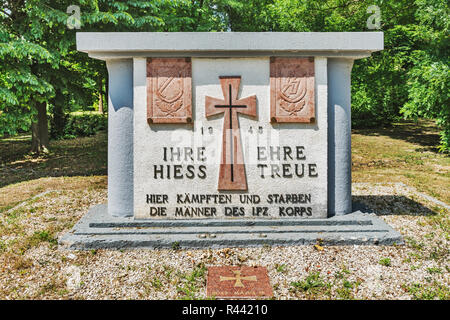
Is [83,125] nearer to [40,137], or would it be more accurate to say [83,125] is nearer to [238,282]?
[40,137]

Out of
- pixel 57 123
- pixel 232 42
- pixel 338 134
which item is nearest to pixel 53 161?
pixel 57 123

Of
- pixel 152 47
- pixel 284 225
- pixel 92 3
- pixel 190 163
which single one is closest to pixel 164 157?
pixel 190 163

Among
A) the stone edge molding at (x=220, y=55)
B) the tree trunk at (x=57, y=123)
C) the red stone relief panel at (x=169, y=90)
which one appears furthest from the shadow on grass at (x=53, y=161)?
the red stone relief panel at (x=169, y=90)

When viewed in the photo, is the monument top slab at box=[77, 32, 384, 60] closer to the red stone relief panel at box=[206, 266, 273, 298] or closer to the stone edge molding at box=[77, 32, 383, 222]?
the stone edge molding at box=[77, 32, 383, 222]

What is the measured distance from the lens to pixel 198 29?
14008mm

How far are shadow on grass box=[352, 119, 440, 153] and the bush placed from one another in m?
15.2

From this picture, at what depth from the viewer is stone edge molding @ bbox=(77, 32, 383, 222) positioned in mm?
4930

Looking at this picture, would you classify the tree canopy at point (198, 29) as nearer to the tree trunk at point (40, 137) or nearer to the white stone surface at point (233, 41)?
the tree trunk at point (40, 137)

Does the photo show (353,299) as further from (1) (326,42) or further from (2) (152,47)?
(2) (152,47)

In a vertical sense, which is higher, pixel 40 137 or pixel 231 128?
pixel 40 137

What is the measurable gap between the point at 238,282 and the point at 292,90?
8.95ft

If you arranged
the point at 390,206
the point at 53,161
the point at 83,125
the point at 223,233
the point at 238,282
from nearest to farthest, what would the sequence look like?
1. the point at 238,282
2. the point at 223,233
3. the point at 390,206
4. the point at 53,161
5. the point at 83,125

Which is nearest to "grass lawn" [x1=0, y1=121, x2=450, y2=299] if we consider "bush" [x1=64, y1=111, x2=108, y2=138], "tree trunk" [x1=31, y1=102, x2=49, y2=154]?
"tree trunk" [x1=31, y1=102, x2=49, y2=154]

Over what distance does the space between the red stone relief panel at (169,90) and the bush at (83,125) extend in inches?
613
